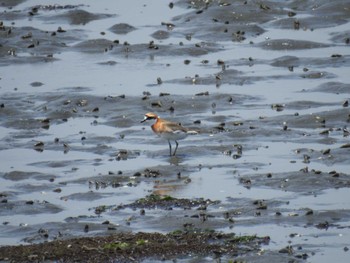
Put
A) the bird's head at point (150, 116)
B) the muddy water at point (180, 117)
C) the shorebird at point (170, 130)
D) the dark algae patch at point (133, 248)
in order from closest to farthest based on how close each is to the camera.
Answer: the dark algae patch at point (133, 248), the muddy water at point (180, 117), the shorebird at point (170, 130), the bird's head at point (150, 116)

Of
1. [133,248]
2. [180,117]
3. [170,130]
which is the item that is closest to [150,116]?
[170,130]

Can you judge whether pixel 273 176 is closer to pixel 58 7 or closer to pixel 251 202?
pixel 251 202

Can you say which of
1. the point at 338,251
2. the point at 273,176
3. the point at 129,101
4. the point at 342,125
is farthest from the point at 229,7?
the point at 338,251

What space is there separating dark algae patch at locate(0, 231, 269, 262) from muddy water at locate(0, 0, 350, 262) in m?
0.54

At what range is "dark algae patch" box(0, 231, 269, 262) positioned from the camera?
1700cm

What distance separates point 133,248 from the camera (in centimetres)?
1727

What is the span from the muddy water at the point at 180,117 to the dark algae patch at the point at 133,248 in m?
0.54

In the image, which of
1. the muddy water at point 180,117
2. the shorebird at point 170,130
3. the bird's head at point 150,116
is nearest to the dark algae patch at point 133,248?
the muddy water at point 180,117

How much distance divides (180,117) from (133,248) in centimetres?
951

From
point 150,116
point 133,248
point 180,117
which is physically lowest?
point 133,248

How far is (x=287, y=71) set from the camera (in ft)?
99.1

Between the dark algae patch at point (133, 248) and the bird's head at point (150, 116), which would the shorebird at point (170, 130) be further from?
the dark algae patch at point (133, 248)

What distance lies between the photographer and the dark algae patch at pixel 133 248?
17.0m

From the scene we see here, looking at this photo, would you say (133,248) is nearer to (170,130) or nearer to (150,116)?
(170,130)
